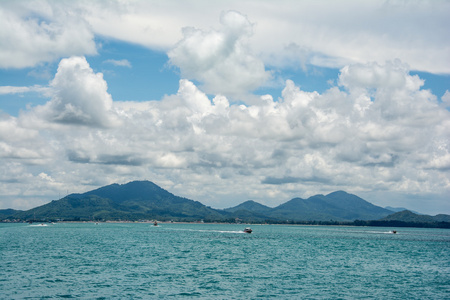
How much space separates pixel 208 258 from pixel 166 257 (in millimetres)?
12880

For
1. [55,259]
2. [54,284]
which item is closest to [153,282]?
[54,284]

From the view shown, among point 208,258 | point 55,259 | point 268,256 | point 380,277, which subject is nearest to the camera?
point 380,277

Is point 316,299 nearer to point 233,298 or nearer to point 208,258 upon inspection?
point 233,298

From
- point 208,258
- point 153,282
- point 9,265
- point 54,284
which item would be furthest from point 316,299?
point 9,265

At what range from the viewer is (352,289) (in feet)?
260

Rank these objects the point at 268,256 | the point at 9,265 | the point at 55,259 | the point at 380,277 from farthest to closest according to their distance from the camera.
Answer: the point at 268,256, the point at 55,259, the point at 9,265, the point at 380,277

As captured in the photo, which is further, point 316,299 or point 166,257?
point 166,257

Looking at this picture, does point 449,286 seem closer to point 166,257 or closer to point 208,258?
point 208,258

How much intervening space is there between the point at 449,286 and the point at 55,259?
98161 millimetres

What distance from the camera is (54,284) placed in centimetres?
7881

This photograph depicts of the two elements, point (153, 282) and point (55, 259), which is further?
point (55, 259)

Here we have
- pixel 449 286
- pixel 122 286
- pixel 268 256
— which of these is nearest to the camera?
pixel 122 286

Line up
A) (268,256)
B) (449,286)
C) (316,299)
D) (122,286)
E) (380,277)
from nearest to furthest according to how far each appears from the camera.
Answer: (316,299) < (122,286) < (449,286) < (380,277) < (268,256)

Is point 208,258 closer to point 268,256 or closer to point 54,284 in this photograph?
point 268,256
